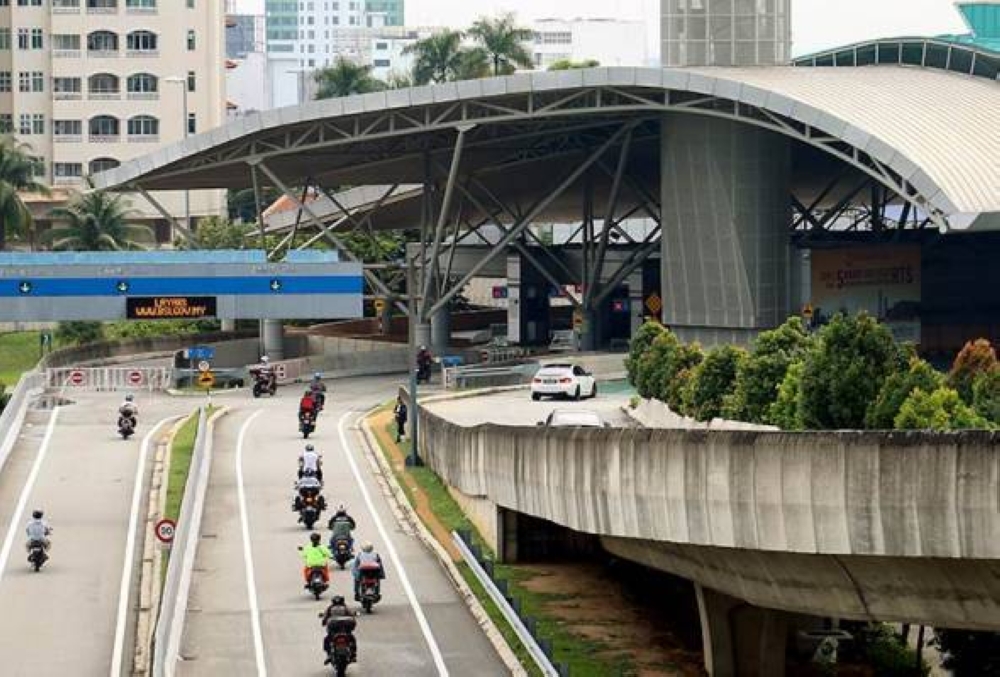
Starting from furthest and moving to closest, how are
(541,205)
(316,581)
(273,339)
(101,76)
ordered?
(101,76)
(273,339)
(541,205)
(316,581)

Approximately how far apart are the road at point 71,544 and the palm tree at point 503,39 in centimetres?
8790

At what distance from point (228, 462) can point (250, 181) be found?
48608 millimetres

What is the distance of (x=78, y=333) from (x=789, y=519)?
265 ft

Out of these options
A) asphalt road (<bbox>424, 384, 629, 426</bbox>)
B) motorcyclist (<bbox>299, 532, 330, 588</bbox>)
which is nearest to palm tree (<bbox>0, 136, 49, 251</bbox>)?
asphalt road (<bbox>424, 384, 629, 426</bbox>)

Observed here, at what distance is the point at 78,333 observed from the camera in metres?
108

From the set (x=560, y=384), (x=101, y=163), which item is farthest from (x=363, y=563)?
(x=101, y=163)

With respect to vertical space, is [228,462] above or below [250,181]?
below

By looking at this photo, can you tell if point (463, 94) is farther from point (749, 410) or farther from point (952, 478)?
point (952, 478)

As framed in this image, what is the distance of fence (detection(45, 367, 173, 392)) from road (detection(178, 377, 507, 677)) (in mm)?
23408

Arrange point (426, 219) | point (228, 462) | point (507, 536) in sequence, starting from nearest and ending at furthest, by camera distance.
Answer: point (507, 536)
point (228, 462)
point (426, 219)

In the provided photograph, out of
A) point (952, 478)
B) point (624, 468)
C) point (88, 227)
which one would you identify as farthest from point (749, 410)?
point (88, 227)

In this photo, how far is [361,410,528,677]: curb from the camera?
119 ft

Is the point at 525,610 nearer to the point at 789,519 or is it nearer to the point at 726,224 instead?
the point at 789,519

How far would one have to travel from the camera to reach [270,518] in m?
49.3
